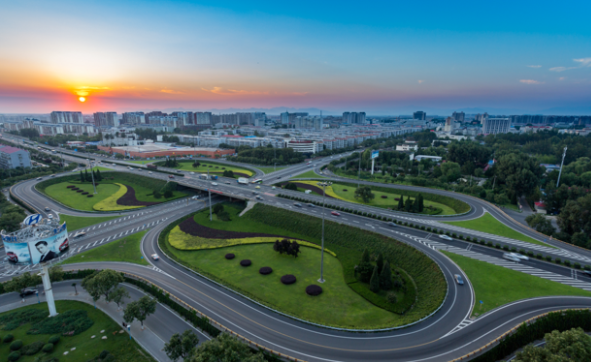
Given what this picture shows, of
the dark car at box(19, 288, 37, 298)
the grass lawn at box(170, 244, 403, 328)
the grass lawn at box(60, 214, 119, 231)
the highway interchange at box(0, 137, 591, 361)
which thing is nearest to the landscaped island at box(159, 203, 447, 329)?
the grass lawn at box(170, 244, 403, 328)

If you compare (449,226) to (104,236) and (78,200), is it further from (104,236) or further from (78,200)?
(78,200)

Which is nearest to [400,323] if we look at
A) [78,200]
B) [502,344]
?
[502,344]

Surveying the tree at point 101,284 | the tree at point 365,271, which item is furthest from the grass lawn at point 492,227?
the tree at point 101,284

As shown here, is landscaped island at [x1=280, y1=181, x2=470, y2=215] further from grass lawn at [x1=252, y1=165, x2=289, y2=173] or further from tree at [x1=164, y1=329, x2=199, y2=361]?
tree at [x1=164, y1=329, x2=199, y2=361]

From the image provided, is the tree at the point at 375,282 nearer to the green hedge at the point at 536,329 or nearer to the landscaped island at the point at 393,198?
the green hedge at the point at 536,329

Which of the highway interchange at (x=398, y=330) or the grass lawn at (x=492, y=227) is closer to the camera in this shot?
the highway interchange at (x=398, y=330)

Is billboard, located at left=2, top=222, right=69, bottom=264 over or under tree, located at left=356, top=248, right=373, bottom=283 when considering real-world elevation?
over
